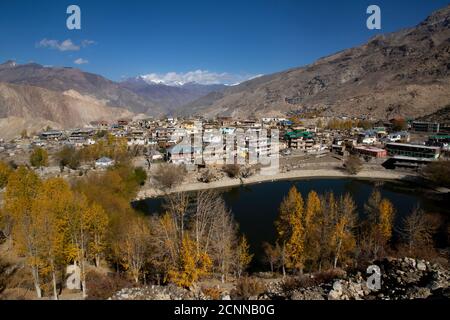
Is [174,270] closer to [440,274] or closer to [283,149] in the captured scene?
[440,274]

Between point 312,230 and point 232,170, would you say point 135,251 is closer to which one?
point 312,230

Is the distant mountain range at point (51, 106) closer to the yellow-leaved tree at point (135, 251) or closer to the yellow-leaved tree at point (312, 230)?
the yellow-leaved tree at point (135, 251)

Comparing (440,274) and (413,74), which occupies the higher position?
(413,74)

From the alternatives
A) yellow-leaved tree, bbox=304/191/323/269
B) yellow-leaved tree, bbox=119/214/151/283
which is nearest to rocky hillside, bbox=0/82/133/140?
yellow-leaved tree, bbox=119/214/151/283

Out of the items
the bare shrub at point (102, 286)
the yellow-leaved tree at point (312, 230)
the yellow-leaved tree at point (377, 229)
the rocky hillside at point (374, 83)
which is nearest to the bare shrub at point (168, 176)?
the yellow-leaved tree at point (312, 230)

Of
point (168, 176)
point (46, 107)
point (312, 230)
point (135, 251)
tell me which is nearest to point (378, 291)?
point (312, 230)
